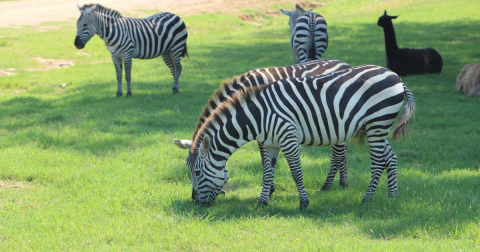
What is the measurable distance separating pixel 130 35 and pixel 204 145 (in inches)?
326

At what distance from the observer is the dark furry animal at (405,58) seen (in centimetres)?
1436

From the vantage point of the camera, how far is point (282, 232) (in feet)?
17.8

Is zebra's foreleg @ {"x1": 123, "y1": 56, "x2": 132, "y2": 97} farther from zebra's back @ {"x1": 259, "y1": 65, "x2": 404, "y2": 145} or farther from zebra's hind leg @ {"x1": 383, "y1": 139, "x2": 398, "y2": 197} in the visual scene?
zebra's hind leg @ {"x1": 383, "y1": 139, "x2": 398, "y2": 197}

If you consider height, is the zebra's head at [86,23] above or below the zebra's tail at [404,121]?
above

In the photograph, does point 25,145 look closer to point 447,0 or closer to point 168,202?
point 168,202

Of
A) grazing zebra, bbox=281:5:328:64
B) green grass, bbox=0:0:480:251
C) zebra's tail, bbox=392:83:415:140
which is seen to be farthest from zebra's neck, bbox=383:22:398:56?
zebra's tail, bbox=392:83:415:140

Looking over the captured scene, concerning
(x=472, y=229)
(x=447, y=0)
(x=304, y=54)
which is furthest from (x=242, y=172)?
(x=447, y=0)

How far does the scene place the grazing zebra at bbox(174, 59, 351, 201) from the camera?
6.41 meters

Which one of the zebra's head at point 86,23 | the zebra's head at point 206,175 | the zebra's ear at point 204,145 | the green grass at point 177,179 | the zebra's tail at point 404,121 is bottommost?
the green grass at point 177,179

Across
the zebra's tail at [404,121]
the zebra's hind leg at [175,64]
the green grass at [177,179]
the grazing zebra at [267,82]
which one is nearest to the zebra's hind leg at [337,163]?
the grazing zebra at [267,82]

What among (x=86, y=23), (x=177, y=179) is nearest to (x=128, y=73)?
(x=86, y=23)

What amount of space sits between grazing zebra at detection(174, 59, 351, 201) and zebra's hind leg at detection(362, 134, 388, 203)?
27.6 inches

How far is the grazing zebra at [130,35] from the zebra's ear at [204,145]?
773cm

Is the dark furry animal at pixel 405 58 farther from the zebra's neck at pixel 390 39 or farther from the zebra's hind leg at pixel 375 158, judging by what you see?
the zebra's hind leg at pixel 375 158
